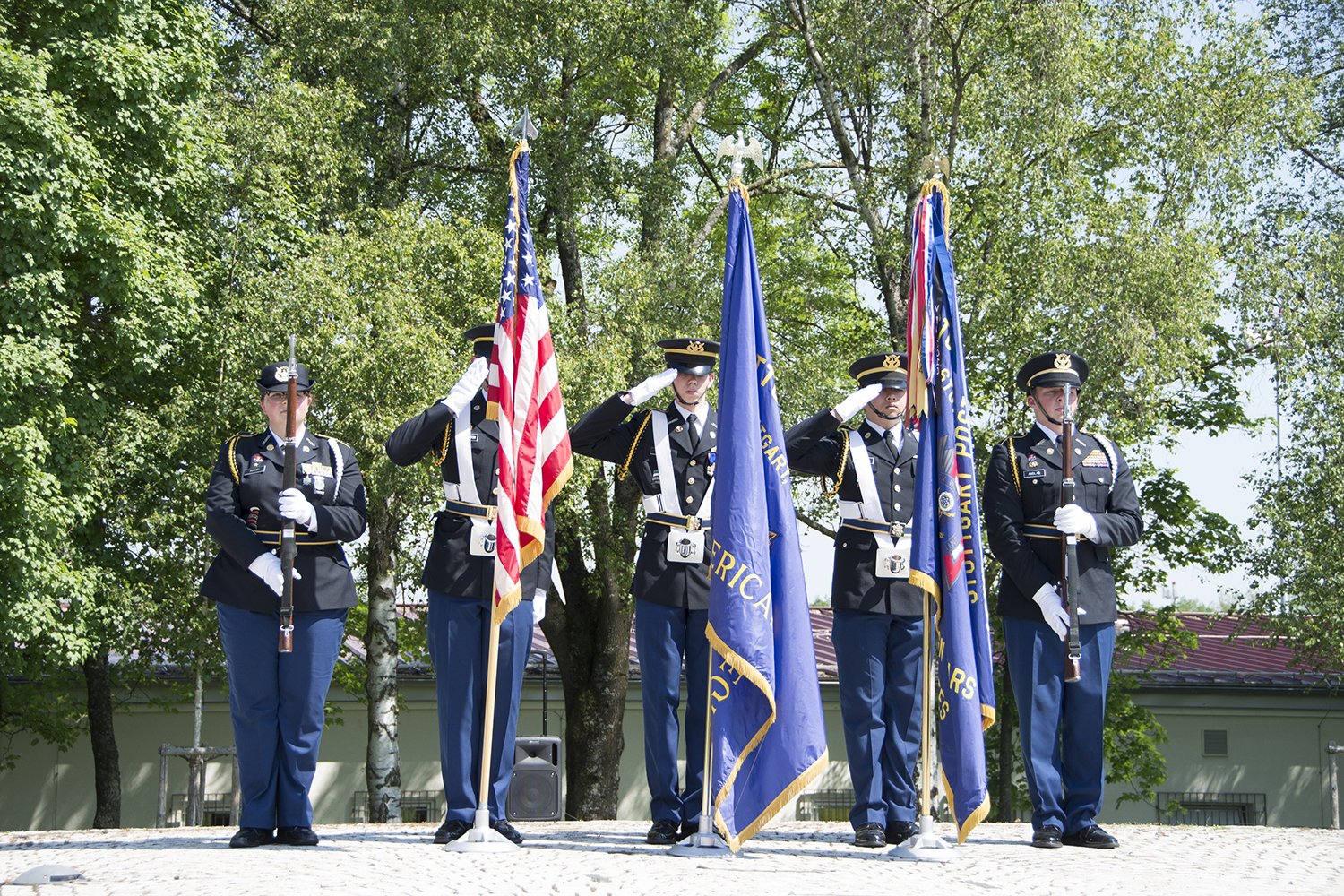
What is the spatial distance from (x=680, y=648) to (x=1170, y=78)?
13.1m

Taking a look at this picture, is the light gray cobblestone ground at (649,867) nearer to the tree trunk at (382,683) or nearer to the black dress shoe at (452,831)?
the black dress shoe at (452,831)

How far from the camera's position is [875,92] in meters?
19.3

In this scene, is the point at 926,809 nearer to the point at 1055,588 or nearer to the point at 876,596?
the point at 876,596

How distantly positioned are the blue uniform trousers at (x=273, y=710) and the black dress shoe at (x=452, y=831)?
0.57 metres

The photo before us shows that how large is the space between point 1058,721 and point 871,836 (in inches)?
43.0

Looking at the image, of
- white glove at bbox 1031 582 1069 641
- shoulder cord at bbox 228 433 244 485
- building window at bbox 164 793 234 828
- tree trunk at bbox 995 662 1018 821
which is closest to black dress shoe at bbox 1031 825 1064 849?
white glove at bbox 1031 582 1069 641

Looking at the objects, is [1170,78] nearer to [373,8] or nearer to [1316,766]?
[373,8]

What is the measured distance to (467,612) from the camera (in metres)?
7.00

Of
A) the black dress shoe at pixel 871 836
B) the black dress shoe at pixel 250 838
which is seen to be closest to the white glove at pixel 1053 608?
the black dress shoe at pixel 871 836

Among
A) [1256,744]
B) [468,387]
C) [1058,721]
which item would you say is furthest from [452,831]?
[1256,744]

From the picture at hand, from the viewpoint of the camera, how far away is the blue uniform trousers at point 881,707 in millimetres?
7070

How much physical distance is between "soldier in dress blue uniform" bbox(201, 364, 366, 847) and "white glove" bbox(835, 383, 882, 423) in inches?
88.9

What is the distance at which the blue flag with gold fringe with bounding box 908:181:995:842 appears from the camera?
22.5 feet

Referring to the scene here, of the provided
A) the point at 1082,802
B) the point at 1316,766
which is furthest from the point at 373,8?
the point at 1316,766
